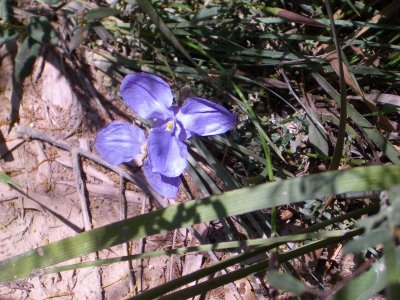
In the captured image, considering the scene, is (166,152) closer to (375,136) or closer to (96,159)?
(96,159)

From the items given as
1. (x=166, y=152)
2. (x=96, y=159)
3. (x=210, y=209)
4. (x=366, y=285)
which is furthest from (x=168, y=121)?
(x=366, y=285)

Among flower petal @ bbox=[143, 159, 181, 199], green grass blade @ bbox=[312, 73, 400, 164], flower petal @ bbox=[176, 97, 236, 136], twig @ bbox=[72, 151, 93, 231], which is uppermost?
flower petal @ bbox=[176, 97, 236, 136]

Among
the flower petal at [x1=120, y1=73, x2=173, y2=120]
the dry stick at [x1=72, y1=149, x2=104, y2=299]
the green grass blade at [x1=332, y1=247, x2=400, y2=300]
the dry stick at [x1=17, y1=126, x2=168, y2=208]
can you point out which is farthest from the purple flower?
the green grass blade at [x1=332, y1=247, x2=400, y2=300]

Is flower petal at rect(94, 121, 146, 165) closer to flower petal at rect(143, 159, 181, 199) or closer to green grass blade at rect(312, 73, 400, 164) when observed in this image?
flower petal at rect(143, 159, 181, 199)

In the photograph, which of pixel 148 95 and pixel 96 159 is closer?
pixel 148 95

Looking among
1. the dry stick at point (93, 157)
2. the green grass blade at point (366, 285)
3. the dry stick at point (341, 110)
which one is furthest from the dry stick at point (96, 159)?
the green grass blade at point (366, 285)

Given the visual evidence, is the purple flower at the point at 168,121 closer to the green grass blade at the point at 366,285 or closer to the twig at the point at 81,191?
the twig at the point at 81,191

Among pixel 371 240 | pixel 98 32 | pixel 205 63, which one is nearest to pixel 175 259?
pixel 205 63

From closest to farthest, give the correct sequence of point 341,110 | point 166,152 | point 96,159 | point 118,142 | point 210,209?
point 210,209, point 341,110, point 166,152, point 118,142, point 96,159
